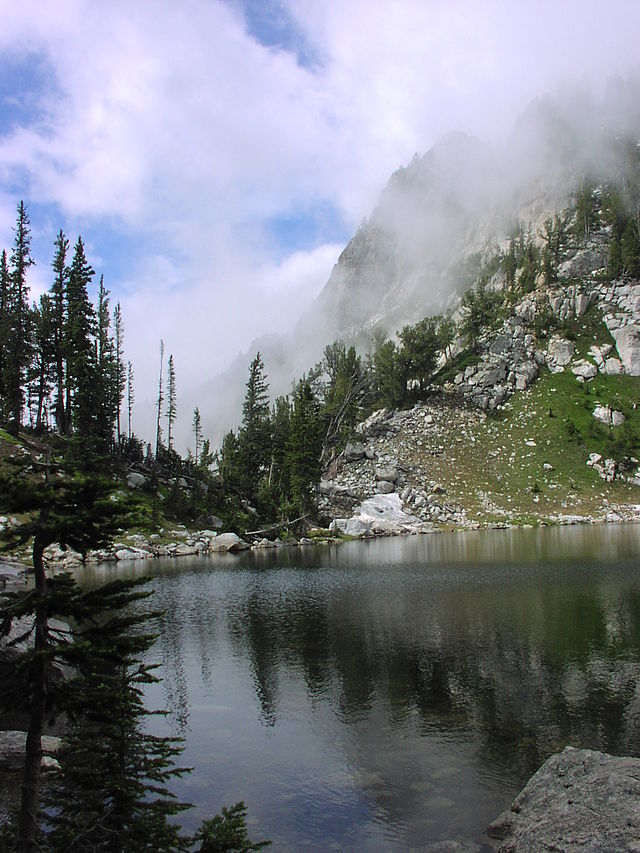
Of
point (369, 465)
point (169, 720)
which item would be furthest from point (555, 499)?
point (169, 720)

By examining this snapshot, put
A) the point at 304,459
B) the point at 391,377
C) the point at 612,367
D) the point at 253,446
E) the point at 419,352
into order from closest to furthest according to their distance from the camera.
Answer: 1. the point at 304,459
2. the point at 253,446
3. the point at 612,367
4. the point at 419,352
5. the point at 391,377

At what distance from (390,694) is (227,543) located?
2614 inches

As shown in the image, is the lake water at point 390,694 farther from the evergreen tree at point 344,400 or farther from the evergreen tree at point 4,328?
the evergreen tree at point 344,400

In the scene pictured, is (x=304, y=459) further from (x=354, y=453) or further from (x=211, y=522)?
(x=354, y=453)

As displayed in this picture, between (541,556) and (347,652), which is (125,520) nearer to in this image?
(347,652)

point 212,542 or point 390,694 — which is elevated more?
point 212,542

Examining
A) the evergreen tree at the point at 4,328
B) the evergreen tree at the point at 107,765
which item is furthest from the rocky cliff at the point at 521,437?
the evergreen tree at the point at 107,765

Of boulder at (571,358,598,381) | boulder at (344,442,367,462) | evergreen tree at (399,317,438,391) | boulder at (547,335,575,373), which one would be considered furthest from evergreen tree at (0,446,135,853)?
boulder at (547,335,575,373)

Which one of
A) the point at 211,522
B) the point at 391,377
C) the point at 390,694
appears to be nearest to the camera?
the point at 390,694

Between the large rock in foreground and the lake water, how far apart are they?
1.43m

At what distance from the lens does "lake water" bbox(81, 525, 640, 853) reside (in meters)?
17.3

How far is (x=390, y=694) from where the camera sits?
25703 millimetres

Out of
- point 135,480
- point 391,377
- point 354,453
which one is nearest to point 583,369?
point 391,377

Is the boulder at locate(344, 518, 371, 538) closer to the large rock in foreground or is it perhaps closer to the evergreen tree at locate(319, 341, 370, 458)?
the evergreen tree at locate(319, 341, 370, 458)
